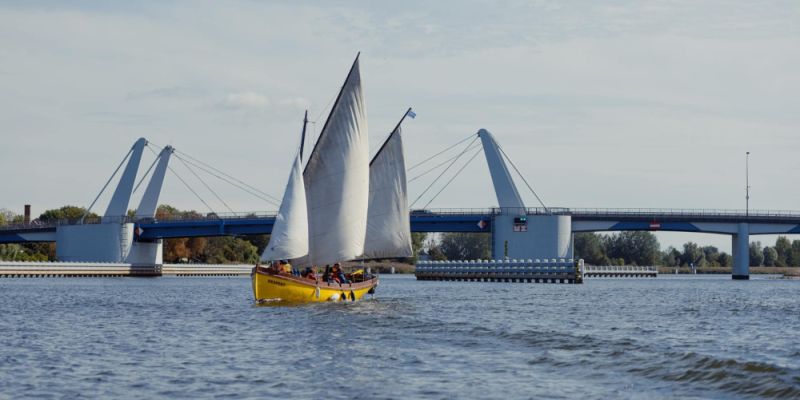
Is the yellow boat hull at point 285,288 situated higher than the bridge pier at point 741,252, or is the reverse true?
the bridge pier at point 741,252

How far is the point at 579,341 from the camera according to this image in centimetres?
4541

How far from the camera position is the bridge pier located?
176875mm

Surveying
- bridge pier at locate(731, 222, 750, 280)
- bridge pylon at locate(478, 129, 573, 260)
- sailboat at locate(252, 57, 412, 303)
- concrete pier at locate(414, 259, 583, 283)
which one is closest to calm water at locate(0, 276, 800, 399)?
sailboat at locate(252, 57, 412, 303)

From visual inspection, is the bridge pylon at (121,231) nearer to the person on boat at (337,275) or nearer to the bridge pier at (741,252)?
the bridge pier at (741,252)

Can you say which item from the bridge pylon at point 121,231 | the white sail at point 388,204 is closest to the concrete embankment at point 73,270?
the bridge pylon at point 121,231

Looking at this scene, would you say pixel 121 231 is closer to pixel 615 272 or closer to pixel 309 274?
pixel 615 272

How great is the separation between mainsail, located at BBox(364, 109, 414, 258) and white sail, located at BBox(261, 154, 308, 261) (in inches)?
379

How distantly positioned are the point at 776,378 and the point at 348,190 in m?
40.4

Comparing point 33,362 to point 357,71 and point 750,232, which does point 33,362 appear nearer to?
point 357,71

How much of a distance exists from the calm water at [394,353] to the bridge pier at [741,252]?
114 m

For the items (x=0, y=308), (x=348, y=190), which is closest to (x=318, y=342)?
(x=348, y=190)

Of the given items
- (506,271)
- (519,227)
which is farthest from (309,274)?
(519,227)

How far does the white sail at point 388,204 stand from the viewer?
78.5m

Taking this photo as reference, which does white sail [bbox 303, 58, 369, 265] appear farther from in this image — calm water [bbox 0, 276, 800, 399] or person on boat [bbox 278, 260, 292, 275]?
calm water [bbox 0, 276, 800, 399]
